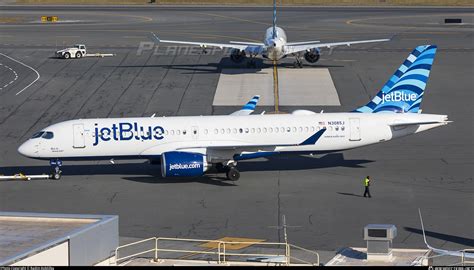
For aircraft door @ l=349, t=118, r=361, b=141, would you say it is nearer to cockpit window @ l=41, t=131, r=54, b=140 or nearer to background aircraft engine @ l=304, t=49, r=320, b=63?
cockpit window @ l=41, t=131, r=54, b=140

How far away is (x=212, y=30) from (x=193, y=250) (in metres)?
92.9

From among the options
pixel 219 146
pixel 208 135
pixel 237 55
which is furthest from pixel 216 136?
pixel 237 55

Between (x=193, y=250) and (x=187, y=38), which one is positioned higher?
(x=187, y=38)

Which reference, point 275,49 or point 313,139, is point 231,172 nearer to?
point 313,139

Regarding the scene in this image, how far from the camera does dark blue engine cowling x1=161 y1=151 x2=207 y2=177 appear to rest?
205ft

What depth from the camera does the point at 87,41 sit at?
420 feet

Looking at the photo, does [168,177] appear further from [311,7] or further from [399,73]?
[311,7]

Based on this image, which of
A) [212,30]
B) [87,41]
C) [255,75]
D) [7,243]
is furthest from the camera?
[212,30]

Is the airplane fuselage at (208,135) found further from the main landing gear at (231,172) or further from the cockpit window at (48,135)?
the main landing gear at (231,172)

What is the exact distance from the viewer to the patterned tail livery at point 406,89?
2687 inches

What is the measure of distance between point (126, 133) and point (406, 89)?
18625mm

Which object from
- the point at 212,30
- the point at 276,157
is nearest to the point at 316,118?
the point at 276,157

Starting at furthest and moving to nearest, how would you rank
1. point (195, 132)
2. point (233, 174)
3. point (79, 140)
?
point (195, 132) → point (233, 174) → point (79, 140)

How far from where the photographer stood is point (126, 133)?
2516 inches
